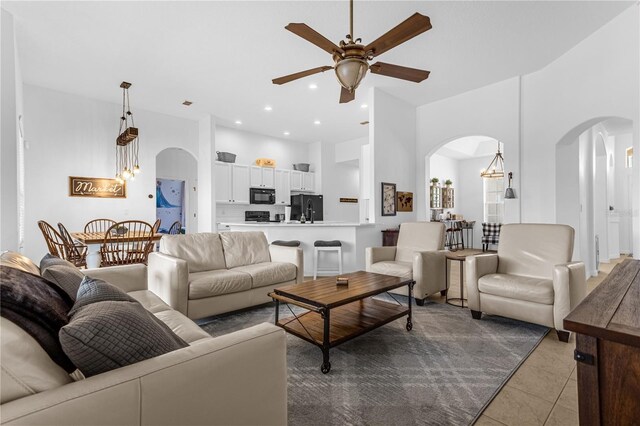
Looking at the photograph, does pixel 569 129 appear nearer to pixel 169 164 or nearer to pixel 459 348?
pixel 459 348

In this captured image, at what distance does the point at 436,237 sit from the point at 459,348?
177 cm

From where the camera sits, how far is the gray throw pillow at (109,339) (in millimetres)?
870

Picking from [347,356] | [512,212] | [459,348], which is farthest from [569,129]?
[347,356]

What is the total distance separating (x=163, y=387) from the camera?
3.02 ft

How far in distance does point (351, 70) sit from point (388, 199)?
3.21 meters

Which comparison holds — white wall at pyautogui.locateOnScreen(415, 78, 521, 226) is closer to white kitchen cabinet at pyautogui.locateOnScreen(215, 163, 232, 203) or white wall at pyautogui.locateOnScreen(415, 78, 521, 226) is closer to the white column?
white kitchen cabinet at pyautogui.locateOnScreen(215, 163, 232, 203)

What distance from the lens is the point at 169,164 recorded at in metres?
8.21

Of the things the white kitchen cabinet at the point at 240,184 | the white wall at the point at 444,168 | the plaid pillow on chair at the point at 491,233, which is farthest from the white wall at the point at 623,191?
the white kitchen cabinet at the point at 240,184

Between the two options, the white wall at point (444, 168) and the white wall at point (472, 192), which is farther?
the white wall at point (472, 192)

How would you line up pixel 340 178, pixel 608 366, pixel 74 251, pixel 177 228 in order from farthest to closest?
pixel 340 178
pixel 177 228
pixel 74 251
pixel 608 366

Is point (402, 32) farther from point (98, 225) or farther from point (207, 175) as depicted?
point (98, 225)

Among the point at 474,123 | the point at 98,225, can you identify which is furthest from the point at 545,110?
the point at 98,225

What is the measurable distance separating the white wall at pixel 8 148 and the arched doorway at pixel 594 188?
6.52 m

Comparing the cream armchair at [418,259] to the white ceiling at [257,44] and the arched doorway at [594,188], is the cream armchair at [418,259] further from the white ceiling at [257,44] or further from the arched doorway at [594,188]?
the white ceiling at [257,44]
